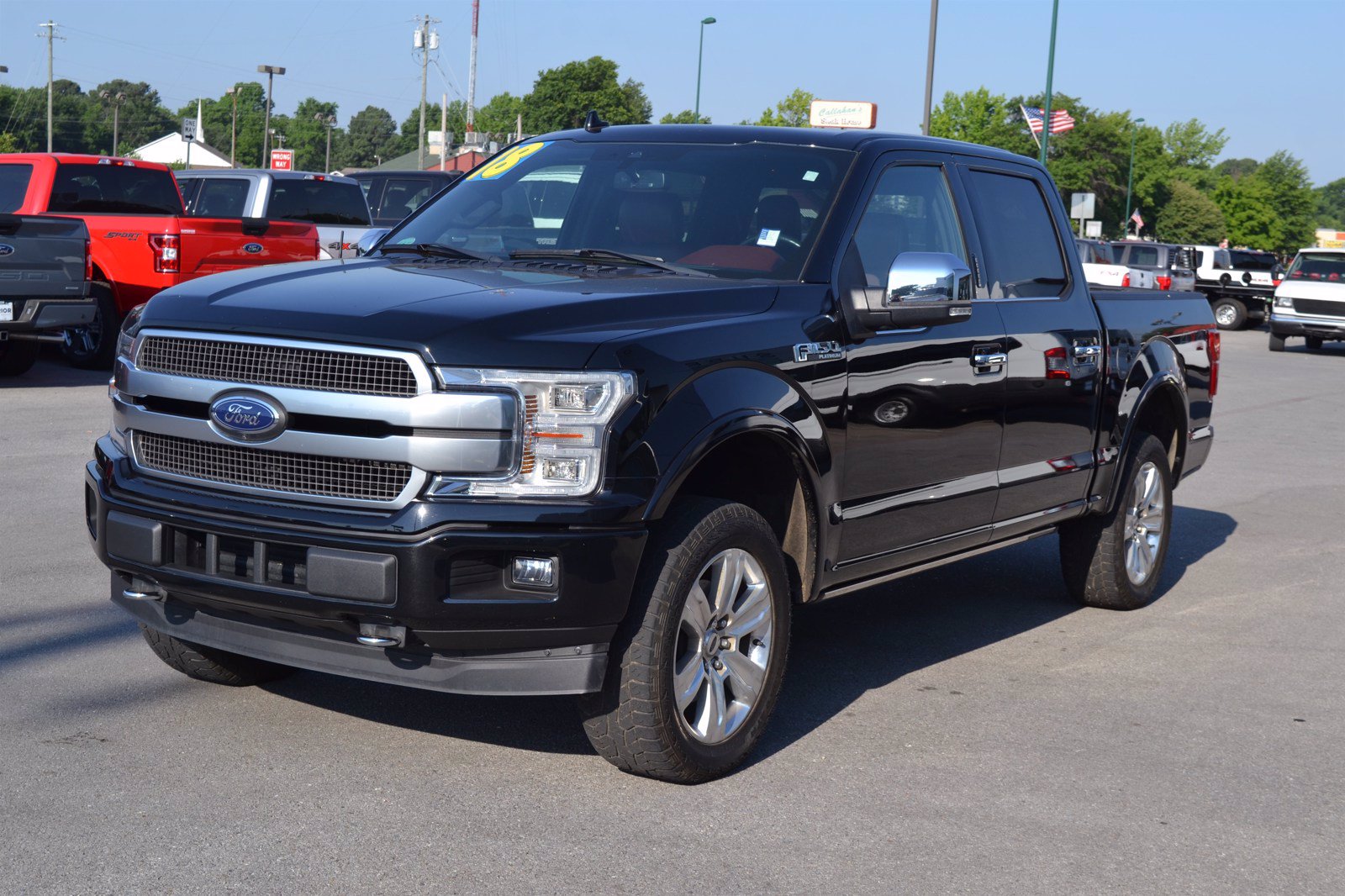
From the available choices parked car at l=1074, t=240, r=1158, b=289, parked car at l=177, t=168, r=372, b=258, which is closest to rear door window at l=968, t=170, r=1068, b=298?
parked car at l=177, t=168, r=372, b=258

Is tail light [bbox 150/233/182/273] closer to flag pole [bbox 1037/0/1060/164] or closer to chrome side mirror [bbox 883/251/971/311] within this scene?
chrome side mirror [bbox 883/251/971/311]

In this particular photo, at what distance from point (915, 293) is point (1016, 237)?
1.43 meters

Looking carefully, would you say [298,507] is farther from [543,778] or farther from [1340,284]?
[1340,284]

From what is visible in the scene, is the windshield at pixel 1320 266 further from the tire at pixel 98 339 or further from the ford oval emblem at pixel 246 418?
the ford oval emblem at pixel 246 418

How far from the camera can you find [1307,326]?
29406 millimetres

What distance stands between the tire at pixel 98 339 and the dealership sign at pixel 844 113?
1397 centimetres

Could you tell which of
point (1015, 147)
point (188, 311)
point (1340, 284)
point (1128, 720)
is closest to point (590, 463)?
point (188, 311)

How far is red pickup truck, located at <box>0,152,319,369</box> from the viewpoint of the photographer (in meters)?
14.2

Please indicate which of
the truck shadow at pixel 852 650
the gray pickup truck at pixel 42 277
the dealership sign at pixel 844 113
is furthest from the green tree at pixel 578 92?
the truck shadow at pixel 852 650

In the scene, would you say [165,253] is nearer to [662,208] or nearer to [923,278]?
[662,208]

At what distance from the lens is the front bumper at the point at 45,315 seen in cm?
1302

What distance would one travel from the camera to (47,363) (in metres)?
15.8

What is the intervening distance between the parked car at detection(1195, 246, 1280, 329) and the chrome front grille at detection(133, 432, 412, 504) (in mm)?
35913

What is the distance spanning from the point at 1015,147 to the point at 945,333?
96.2 meters
